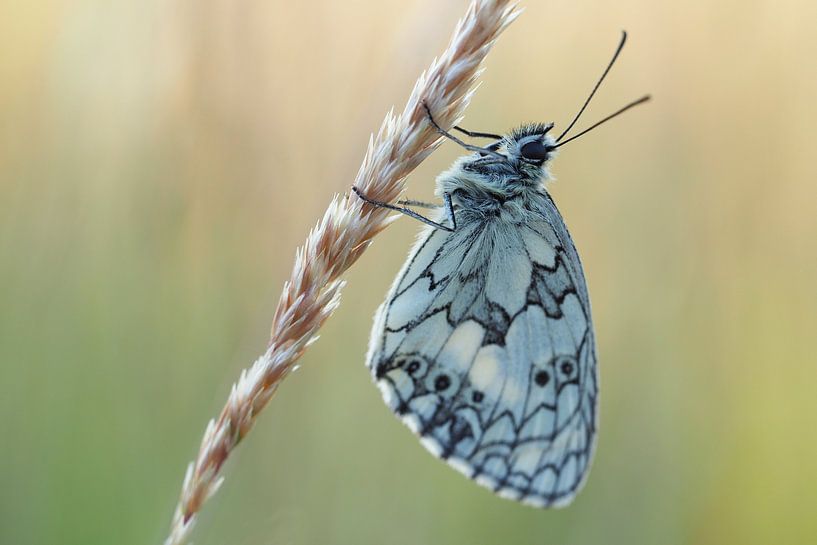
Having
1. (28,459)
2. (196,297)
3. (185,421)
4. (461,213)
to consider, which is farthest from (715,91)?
(28,459)

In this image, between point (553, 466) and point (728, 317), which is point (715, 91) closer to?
point (728, 317)

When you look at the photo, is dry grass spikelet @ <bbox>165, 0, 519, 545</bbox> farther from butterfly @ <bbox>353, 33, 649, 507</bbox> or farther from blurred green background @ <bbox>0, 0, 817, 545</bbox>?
blurred green background @ <bbox>0, 0, 817, 545</bbox>

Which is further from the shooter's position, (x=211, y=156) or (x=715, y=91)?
(x=715, y=91)

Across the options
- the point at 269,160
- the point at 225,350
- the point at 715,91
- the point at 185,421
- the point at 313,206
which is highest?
the point at 715,91

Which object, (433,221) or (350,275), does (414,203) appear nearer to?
(433,221)

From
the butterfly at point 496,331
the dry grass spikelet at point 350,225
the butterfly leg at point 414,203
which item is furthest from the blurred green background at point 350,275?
the dry grass spikelet at point 350,225

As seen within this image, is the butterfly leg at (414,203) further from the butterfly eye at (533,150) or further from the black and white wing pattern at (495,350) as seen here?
the butterfly eye at (533,150)

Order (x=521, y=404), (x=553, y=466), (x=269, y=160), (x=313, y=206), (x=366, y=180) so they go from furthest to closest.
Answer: (x=269, y=160), (x=313, y=206), (x=521, y=404), (x=553, y=466), (x=366, y=180)

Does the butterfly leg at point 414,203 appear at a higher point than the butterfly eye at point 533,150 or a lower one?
lower

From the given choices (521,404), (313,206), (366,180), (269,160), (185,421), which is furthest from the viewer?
(269,160)
